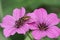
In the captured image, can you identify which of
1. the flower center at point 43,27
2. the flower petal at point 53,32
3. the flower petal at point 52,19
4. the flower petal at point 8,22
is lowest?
the flower petal at point 53,32

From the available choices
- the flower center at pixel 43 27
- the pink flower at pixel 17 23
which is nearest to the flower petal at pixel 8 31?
the pink flower at pixel 17 23

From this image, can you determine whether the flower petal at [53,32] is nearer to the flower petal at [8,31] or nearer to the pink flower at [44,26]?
the pink flower at [44,26]

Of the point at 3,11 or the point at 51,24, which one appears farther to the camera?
the point at 3,11

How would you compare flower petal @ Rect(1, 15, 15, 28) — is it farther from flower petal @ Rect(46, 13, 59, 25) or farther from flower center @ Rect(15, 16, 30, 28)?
flower petal @ Rect(46, 13, 59, 25)

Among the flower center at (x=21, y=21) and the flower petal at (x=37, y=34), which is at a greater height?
the flower center at (x=21, y=21)

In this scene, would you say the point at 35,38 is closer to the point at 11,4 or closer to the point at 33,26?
the point at 33,26

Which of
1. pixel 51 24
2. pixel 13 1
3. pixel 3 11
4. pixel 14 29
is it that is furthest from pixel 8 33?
pixel 13 1

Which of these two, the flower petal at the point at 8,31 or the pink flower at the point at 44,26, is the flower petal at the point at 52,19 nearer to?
the pink flower at the point at 44,26
